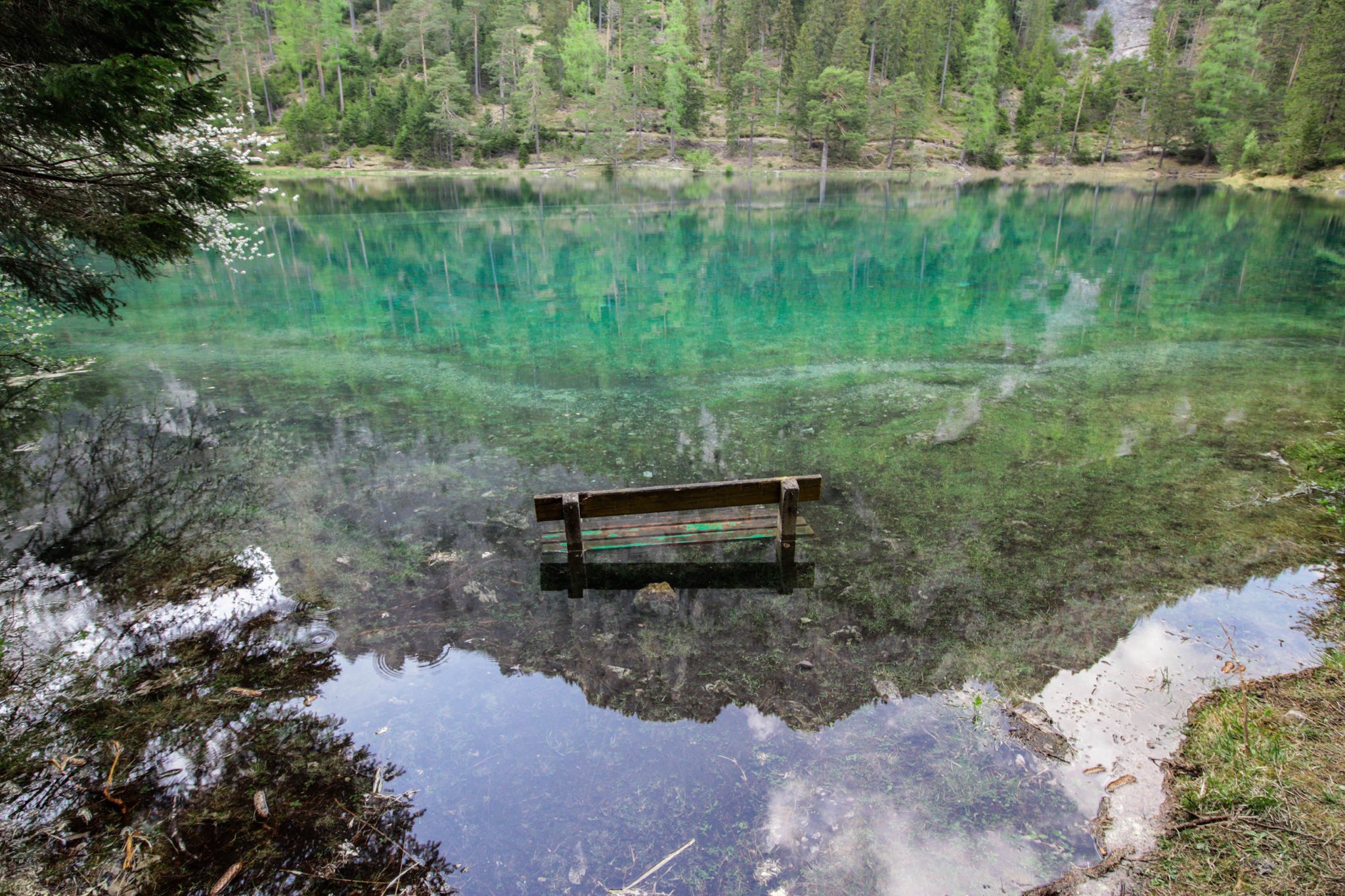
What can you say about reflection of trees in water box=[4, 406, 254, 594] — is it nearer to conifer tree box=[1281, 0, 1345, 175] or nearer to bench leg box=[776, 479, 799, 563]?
bench leg box=[776, 479, 799, 563]

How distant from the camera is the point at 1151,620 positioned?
19.9 ft

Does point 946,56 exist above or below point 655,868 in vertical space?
above

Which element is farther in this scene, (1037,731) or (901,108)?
(901,108)

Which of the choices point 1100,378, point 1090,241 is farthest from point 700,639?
point 1090,241

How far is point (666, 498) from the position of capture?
6582 millimetres

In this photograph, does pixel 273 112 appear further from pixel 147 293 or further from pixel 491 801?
pixel 491 801

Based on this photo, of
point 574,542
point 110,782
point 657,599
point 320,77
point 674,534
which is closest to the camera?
point 110,782

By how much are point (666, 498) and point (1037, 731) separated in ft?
11.3

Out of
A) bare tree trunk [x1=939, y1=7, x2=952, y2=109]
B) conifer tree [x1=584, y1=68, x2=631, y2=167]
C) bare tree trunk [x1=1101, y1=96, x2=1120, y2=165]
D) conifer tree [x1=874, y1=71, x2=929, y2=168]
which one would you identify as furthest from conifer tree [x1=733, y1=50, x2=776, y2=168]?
bare tree trunk [x1=1101, y1=96, x2=1120, y2=165]

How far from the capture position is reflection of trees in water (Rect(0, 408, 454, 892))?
12.6ft

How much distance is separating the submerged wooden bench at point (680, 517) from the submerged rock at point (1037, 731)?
8.19 ft

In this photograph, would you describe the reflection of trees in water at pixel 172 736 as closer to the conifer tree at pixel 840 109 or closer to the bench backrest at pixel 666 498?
the bench backrest at pixel 666 498

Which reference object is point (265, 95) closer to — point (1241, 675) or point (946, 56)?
point (946, 56)

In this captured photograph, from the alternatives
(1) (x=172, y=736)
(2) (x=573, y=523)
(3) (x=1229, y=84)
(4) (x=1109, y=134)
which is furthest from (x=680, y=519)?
(4) (x=1109, y=134)
